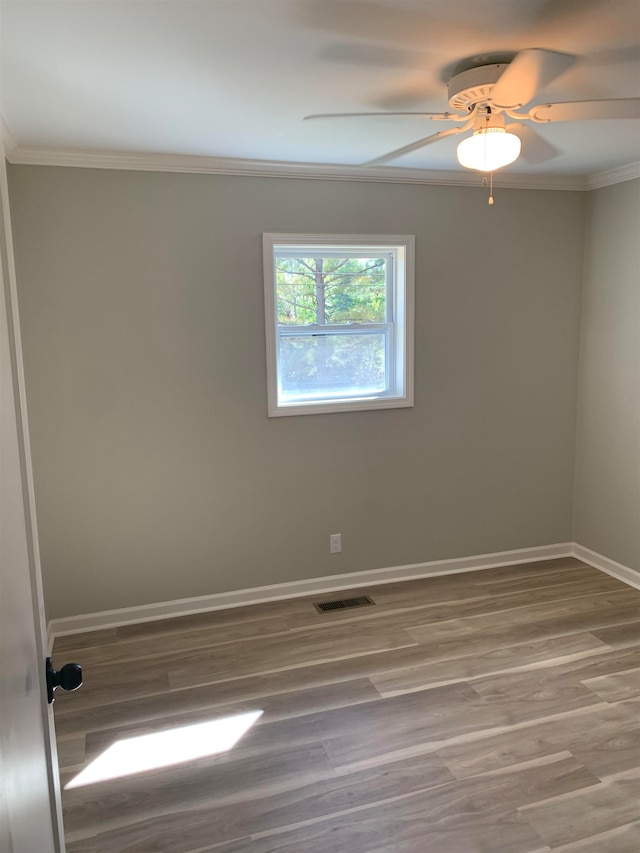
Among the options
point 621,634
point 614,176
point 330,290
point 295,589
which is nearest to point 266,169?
point 330,290

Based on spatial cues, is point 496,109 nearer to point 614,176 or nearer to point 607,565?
point 614,176

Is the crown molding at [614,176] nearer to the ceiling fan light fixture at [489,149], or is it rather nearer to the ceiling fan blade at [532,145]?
the ceiling fan blade at [532,145]

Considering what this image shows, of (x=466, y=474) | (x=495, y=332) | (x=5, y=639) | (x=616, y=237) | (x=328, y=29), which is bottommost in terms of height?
(x=466, y=474)

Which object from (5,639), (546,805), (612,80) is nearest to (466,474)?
(546,805)

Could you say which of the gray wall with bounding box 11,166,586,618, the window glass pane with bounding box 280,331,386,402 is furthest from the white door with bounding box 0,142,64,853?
the window glass pane with bounding box 280,331,386,402

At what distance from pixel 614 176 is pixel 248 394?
258cm

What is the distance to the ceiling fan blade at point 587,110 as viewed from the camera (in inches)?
75.1

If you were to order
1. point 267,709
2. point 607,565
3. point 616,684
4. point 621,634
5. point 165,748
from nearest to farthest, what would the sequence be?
1. point 165,748
2. point 267,709
3. point 616,684
4. point 621,634
5. point 607,565

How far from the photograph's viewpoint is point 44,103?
2.33 meters

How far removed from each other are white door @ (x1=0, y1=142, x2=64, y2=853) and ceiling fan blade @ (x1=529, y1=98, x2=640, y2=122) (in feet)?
5.55

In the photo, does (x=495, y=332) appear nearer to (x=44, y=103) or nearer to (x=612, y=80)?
(x=612, y=80)

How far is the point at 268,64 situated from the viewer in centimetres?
202

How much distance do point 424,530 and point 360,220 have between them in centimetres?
198

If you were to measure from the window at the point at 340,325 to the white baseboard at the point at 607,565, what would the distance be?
5.54 ft
